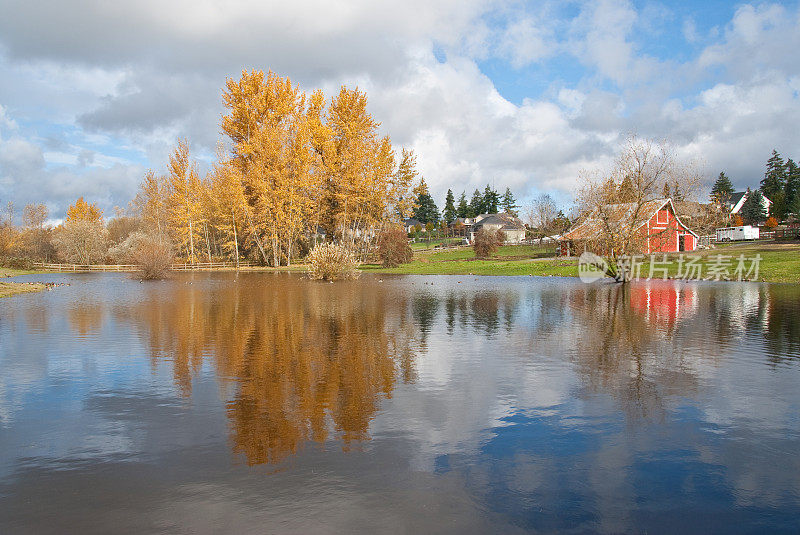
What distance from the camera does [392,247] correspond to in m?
53.2

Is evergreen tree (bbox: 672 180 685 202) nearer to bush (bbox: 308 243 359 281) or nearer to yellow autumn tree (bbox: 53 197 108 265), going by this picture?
bush (bbox: 308 243 359 281)

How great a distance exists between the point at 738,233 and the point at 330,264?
69.0 m

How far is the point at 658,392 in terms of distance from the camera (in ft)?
28.5

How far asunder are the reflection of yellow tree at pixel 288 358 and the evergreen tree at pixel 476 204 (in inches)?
4635

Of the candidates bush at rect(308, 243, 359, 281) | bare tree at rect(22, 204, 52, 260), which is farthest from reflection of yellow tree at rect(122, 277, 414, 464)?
bare tree at rect(22, 204, 52, 260)

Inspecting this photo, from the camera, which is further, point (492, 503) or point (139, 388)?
point (139, 388)

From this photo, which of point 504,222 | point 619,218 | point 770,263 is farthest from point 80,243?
point 504,222

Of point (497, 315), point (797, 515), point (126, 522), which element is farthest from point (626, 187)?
point (126, 522)

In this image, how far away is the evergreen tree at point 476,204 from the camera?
449ft

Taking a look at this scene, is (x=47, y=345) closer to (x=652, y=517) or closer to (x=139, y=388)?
(x=139, y=388)

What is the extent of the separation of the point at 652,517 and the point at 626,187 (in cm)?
3387

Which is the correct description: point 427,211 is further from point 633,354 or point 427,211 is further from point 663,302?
point 633,354

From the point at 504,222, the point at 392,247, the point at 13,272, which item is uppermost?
the point at 504,222

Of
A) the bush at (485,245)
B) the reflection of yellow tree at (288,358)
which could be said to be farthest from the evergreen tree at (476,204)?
the reflection of yellow tree at (288,358)
